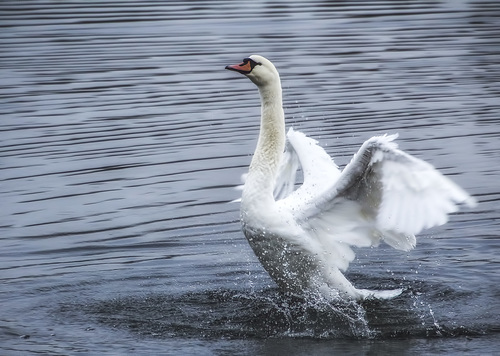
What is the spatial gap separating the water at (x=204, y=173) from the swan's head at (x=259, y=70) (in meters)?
1.92

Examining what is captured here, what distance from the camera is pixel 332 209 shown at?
8.40 metres

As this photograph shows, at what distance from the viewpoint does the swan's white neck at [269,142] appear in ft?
28.0

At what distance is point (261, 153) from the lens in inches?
343

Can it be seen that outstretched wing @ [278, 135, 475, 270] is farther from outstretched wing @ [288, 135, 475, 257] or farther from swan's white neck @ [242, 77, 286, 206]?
swan's white neck @ [242, 77, 286, 206]

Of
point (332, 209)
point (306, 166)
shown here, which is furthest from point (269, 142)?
point (306, 166)

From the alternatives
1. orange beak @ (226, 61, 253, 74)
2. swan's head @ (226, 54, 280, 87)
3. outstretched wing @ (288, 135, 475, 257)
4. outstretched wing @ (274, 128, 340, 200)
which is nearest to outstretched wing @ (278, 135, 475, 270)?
outstretched wing @ (288, 135, 475, 257)

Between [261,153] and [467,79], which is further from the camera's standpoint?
[467,79]

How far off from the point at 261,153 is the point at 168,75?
10.9 metres

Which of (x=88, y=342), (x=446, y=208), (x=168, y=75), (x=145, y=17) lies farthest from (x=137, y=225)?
(x=145, y=17)

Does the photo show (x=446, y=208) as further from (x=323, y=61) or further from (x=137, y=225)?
(x=323, y=61)

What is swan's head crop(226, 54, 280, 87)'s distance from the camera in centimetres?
868

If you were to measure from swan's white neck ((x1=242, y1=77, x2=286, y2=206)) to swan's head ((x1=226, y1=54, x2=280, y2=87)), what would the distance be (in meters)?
0.04

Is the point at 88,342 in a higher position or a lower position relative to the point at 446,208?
lower

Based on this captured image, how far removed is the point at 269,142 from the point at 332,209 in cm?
84
